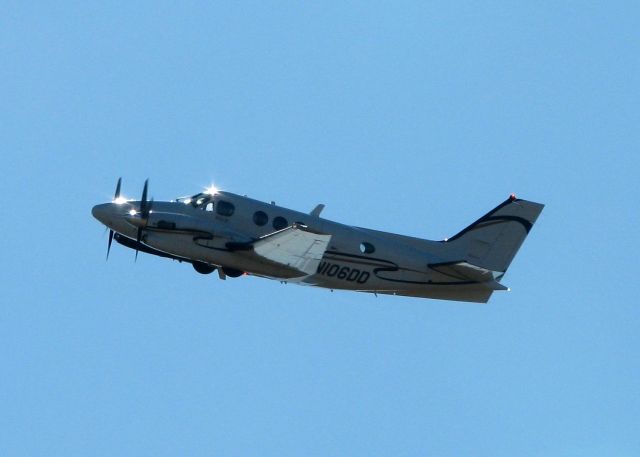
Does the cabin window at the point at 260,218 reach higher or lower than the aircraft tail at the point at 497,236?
lower

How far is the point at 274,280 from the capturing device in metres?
A: 48.2

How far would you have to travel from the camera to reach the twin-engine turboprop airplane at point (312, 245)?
153 feet

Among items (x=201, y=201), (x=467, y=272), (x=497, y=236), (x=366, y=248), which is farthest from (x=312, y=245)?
(x=497, y=236)

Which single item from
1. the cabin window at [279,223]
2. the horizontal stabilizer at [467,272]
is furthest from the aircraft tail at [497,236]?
the cabin window at [279,223]

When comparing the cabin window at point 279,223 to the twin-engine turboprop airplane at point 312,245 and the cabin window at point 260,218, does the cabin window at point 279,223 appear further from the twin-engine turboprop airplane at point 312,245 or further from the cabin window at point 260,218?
the cabin window at point 260,218

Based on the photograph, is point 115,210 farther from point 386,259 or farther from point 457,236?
point 457,236

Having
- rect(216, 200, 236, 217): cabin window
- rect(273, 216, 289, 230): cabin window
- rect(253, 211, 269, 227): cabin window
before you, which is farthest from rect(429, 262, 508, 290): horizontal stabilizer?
rect(216, 200, 236, 217): cabin window

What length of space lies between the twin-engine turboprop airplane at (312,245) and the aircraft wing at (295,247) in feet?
0.13

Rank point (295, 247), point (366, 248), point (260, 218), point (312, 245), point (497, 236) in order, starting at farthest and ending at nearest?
point (497, 236)
point (366, 248)
point (260, 218)
point (295, 247)
point (312, 245)

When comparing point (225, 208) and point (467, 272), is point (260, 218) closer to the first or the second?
point (225, 208)

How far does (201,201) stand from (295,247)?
15.9ft

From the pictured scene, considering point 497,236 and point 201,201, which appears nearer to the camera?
point 201,201

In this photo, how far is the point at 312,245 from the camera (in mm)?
45250

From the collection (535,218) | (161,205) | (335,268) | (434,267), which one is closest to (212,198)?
(161,205)
